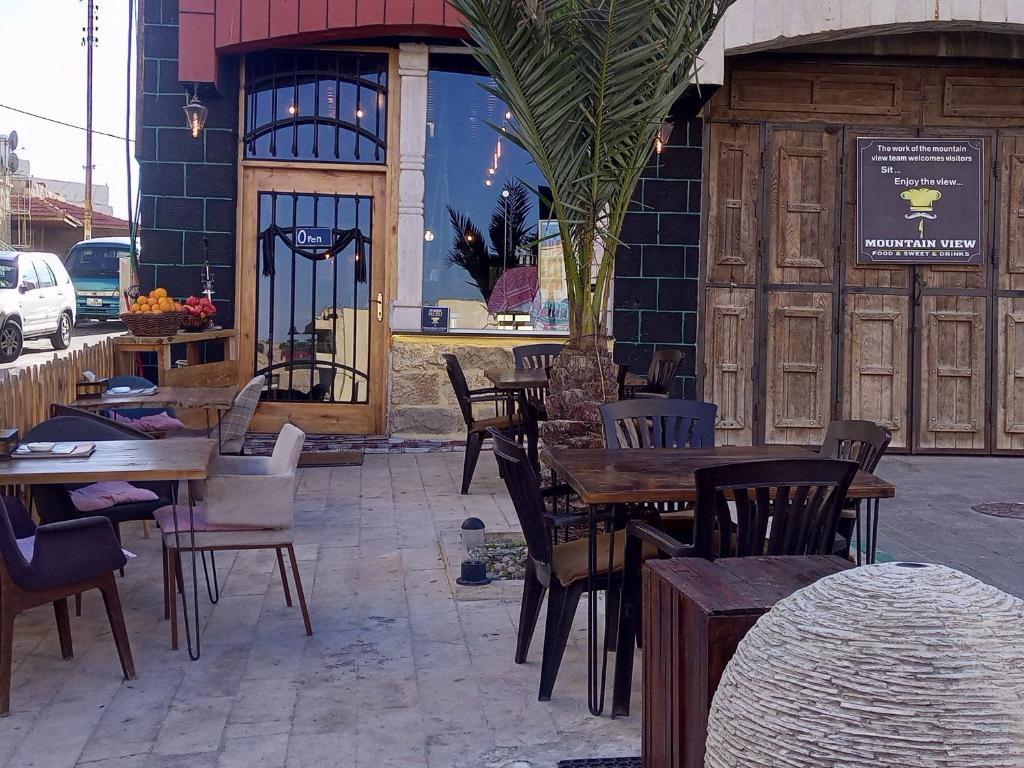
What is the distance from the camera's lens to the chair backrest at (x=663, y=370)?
299 inches

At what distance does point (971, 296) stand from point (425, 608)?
6.61 meters

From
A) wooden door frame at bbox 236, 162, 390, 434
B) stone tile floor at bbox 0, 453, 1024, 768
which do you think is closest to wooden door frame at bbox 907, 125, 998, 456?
stone tile floor at bbox 0, 453, 1024, 768

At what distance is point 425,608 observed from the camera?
15.0 feet

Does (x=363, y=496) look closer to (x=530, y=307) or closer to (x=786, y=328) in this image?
(x=530, y=307)

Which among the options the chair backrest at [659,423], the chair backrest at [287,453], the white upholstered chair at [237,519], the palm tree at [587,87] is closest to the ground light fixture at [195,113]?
the palm tree at [587,87]

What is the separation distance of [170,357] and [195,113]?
2.10 m

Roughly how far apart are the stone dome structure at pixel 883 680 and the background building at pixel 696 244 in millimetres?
7630

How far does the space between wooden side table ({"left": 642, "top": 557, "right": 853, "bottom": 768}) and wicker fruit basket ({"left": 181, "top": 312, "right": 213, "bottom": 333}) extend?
243 inches

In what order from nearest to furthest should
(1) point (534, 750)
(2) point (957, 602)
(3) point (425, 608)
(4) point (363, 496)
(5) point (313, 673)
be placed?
(2) point (957, 602) < (1) point (534, 750) < (5) point (313, 673) < (3) point (425, 608) < (4) point (363, 496)

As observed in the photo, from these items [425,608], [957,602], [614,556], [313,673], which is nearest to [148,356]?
[425,608]

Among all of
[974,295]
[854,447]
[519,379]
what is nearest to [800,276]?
[974,295]

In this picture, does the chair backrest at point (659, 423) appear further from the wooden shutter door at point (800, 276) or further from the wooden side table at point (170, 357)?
the wooden shutter door at point (800, 276)

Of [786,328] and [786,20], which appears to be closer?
[786,20]

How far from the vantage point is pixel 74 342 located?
18.0 meters
